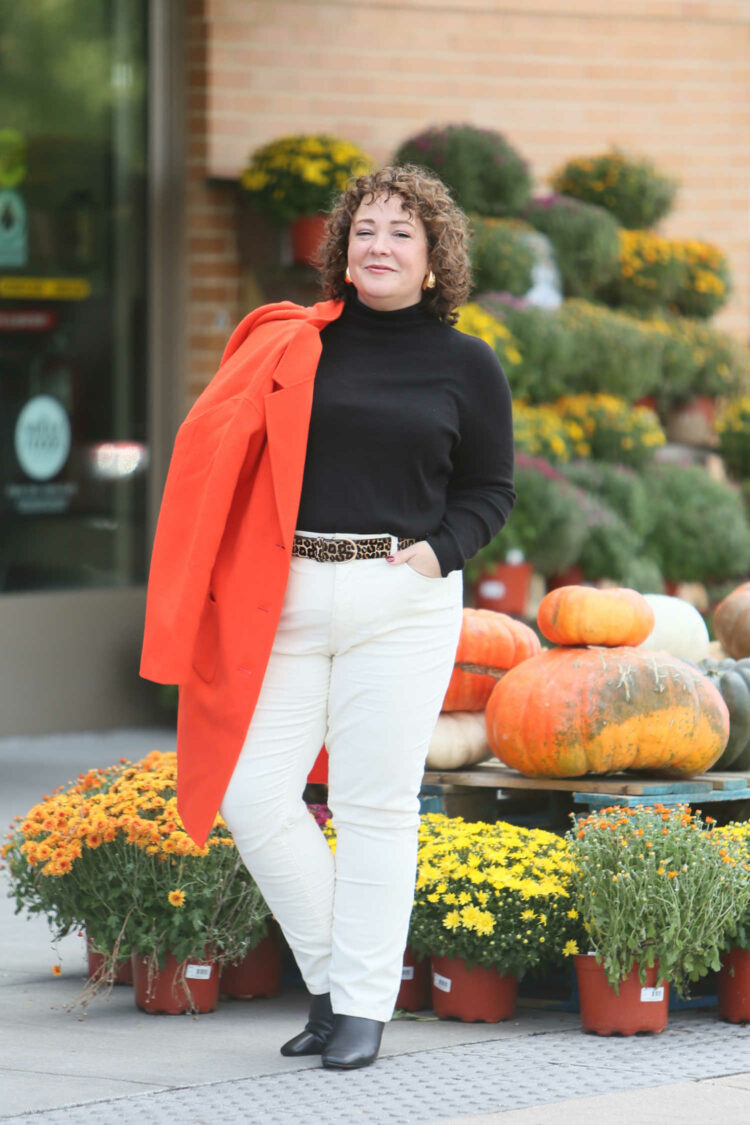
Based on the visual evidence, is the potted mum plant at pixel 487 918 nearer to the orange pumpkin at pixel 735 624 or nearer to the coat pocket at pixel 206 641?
the coat pocket at pixel 206 641

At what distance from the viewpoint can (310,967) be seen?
13.5ft

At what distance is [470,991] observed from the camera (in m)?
4.46

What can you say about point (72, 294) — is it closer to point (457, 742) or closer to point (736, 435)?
point (736, 435)

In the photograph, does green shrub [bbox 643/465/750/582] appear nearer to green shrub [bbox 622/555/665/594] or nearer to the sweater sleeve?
Answer: green shrub [bbox 622/555/665/594]

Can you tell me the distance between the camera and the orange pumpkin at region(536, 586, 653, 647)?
16.4 feet

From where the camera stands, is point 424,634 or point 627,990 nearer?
point 424,634

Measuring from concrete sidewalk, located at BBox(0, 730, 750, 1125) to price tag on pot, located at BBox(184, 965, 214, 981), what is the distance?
0.09m

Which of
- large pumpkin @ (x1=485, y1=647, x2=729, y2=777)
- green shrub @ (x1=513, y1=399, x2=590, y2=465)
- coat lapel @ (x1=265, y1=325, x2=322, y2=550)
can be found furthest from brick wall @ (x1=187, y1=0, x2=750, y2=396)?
coat lapel @ (x1=265, y1=325, x2=322, y2=550)

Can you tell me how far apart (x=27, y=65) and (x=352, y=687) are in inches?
237

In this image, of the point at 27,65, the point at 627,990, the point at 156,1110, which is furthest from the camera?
the point at 27,65

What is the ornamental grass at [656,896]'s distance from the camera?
14.0 feet

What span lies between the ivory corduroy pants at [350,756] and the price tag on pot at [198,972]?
518 mm

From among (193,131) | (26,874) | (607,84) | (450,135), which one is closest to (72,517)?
(193,131)

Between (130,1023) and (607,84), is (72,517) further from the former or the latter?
(130,1023)
